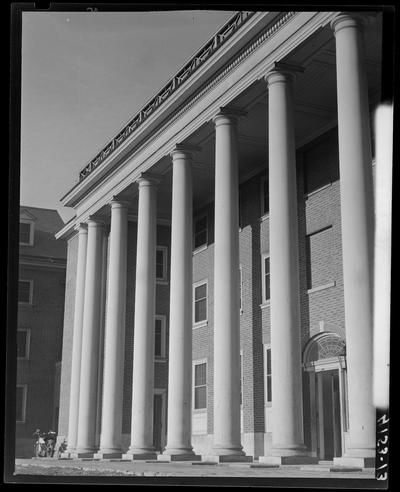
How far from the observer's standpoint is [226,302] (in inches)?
834

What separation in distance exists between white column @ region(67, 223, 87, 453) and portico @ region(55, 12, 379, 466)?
2.4 inches

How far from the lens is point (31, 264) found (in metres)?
26.3

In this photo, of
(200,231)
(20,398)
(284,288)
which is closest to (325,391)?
(284,288)

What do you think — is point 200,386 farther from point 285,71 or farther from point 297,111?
point 285,71

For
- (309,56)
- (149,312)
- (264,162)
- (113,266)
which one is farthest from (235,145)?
(113,266)

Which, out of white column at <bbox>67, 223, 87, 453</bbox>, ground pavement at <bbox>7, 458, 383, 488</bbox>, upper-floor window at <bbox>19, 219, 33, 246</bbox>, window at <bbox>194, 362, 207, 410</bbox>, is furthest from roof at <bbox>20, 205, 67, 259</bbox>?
ground pavement at <bbox>7, 458, 383, 488</bbox>

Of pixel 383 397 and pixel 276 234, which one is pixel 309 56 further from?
pixel 383 397

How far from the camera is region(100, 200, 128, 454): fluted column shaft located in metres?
30.1

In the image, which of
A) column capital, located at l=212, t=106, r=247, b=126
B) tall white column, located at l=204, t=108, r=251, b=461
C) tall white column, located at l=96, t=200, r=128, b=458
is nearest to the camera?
tall white column, located at l=204, t=108, r=251, b=461

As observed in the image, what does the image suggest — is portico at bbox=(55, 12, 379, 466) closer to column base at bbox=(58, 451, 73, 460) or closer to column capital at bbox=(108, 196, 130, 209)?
column capital at bbox=(108, 196, 130, 209)

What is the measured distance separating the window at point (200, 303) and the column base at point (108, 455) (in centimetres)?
672

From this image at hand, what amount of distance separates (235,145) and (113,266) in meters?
11.0

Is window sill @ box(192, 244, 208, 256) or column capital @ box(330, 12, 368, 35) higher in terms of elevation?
column capital @ box(330, 12, 368, 35)

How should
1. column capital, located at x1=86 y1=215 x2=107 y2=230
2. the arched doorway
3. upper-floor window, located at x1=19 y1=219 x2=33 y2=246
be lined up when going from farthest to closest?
column capital, located at x1=86 y1=215 x2=107 y2=230
the arched doorway
upper-floor window, located at x1=19 y1=219 x2=33 y2=246
